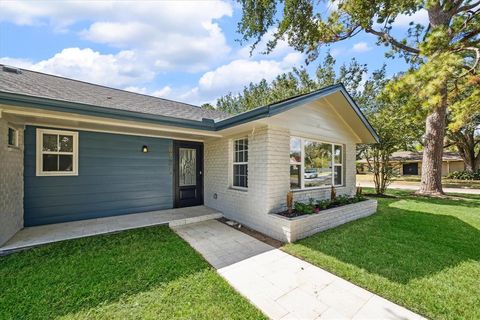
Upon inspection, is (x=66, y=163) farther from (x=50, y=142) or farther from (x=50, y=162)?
(x=50, y=142)

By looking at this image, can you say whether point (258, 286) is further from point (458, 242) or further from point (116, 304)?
point (458, 242)

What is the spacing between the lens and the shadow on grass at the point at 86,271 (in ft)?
8.54

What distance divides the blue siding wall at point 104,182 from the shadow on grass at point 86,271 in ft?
5.33

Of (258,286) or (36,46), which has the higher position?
(36,46)

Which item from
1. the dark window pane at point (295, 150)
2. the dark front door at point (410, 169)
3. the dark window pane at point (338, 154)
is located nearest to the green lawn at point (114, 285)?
the dark window pane at point (295, 150)

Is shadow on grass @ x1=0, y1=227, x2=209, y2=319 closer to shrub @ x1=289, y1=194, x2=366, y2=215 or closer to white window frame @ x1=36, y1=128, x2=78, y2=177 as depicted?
white window frame @ x1=36, y1=128, x2=78, y2=177

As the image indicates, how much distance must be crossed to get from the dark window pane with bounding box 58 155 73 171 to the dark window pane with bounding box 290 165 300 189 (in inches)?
232

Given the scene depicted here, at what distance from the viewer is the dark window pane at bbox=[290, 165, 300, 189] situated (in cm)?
599

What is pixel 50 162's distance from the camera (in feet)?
17.3

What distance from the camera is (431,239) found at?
4.79 m

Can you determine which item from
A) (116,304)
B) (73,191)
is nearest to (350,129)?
(116,304)

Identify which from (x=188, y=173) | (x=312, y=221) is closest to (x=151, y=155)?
(x=188, y=173)

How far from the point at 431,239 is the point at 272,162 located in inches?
156

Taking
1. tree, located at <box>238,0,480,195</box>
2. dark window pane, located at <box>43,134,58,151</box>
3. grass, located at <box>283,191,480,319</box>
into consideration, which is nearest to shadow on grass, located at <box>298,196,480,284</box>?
grass, located at <box>283,191,480,319</box>
